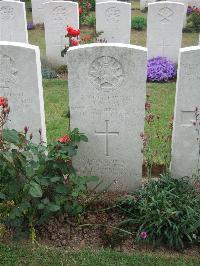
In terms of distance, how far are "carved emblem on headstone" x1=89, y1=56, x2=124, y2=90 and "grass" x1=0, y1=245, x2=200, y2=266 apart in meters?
1.72

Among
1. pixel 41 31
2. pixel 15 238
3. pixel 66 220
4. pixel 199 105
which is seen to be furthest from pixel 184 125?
pixel 41 31

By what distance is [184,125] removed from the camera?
4773mm

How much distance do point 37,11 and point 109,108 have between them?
417 inches

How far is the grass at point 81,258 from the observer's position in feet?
13.5

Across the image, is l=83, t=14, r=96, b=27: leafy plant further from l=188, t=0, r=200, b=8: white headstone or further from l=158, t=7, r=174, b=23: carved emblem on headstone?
l=158, t=7, r=174, b=23: carved emblem on headstone

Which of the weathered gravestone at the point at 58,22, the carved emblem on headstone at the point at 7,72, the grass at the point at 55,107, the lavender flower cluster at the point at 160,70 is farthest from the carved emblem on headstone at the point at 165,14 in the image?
the carved emblem on headstone at the point at 7,72

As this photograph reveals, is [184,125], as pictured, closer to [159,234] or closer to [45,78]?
[159,234]

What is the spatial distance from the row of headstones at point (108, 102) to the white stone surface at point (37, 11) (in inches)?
399

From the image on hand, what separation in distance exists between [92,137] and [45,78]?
4.75 m

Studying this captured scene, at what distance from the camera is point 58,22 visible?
9.68 meters

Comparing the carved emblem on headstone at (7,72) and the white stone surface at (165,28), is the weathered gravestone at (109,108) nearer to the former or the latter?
the carved emblem on headstone at (7,72)

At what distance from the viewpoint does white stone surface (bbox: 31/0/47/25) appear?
14242 mm

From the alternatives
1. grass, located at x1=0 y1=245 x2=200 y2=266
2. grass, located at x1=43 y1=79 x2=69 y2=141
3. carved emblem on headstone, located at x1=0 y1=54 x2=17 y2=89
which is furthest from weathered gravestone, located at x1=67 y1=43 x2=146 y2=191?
grass, located at x1=43 y1=79 x2=69 y2=141

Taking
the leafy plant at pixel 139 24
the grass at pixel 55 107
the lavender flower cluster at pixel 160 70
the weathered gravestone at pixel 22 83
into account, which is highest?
the leafy plant at pixel 139 24
